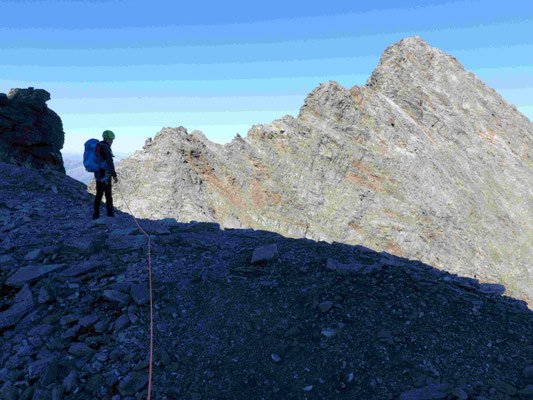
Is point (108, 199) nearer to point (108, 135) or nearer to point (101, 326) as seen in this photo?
point (108, 135)

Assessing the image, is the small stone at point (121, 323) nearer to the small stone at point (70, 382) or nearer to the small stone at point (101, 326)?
the small stone at point (101, 326)

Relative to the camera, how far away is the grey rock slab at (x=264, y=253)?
810 centimetres

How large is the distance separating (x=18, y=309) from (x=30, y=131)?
1414cm

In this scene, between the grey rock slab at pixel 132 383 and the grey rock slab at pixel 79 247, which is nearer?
the grey rock slab at pixel 132 383

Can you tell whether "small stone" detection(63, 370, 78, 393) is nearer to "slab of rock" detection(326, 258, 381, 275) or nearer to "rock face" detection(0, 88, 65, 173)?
"slab of rock" detection(326, 258, 381, 275)

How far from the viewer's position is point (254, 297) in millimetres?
6863

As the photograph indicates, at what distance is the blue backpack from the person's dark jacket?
0.10 meters

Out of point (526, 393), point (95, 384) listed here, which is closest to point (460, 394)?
point (526, 393)

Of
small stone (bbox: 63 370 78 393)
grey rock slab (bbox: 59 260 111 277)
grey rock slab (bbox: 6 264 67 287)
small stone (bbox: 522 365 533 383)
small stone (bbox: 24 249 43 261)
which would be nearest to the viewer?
small stone (bbox: 63 370 78 393)

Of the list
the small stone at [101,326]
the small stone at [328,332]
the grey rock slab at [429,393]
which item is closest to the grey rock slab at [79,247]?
the small stone at [101,326]

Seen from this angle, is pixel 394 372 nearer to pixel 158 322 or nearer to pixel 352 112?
pixel 158 322

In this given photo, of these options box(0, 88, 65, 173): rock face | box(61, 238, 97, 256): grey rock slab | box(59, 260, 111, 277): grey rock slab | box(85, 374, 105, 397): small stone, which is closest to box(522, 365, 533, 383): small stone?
box(85, 374, 105, 397): small stone

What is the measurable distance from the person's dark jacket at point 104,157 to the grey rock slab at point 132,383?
6768mm

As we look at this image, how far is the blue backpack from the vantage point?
9.68 m
